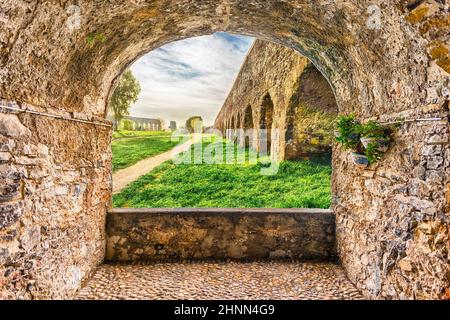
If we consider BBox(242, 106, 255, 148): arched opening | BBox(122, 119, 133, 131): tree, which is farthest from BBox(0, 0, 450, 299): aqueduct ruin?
BBox(122, 119, 133, 131): tree

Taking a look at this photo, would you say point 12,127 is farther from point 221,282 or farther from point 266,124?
point 266,124

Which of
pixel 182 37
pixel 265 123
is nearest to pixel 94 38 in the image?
pixel 182 37

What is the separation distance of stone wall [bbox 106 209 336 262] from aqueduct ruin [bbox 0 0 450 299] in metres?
0.30

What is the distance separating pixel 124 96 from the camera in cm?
2517

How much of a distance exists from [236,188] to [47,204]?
534cm

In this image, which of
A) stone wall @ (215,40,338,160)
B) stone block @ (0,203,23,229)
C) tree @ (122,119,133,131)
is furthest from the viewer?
tree @ (122,119,133,131)

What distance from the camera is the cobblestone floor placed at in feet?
11.3

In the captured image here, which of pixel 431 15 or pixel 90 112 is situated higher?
pixel 431 15

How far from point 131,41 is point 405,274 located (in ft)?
13.2

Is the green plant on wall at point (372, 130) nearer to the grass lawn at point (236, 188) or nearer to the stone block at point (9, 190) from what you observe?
the grass lawn at point (236, 188)

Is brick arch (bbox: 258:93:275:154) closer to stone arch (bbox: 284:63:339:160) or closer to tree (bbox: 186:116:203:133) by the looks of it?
stone arch (bbox: 284:63:339:160)
